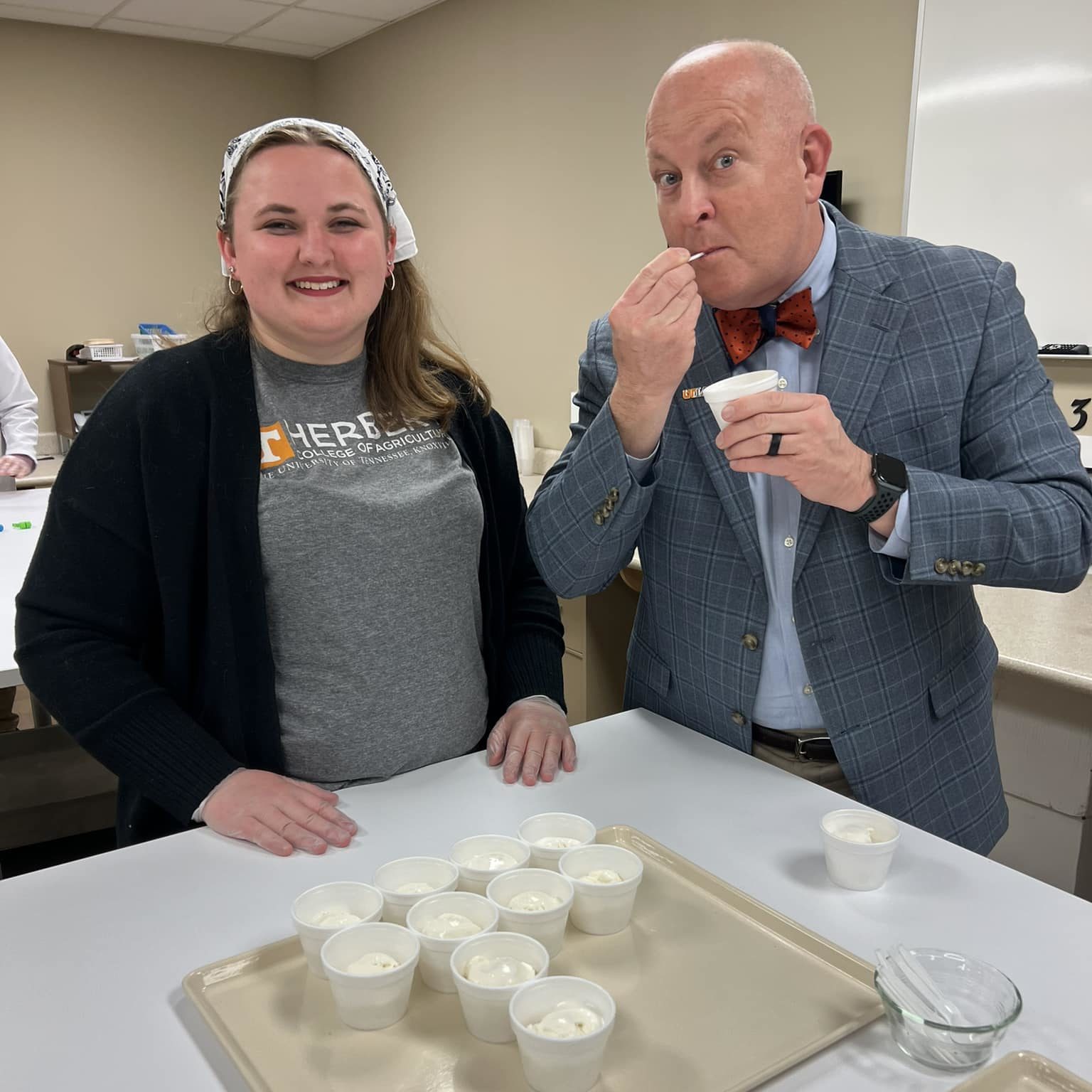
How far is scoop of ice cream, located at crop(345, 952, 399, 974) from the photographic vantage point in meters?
0.89

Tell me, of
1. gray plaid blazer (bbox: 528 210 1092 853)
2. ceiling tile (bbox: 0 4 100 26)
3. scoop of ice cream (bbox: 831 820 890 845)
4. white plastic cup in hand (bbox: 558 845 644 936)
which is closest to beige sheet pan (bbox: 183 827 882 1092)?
white plastic cup in hand (bbox: 558 845 644 936)

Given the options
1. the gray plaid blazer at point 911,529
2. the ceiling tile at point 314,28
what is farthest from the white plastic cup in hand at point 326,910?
the ceiling tile at point 314,28

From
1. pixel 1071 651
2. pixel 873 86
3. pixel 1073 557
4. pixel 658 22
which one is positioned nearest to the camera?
pixel 1073 557

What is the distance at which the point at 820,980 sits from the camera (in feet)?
3.12

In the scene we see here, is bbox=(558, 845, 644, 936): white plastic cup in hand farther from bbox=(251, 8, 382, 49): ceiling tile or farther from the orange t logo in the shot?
bbox=(251, 8, 382, 49): ceiling tile

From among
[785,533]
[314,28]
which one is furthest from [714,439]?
[314,28]

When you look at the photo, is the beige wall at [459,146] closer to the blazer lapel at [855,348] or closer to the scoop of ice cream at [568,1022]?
the blazer lapel at [855,348]

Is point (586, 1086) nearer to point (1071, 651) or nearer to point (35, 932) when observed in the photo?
point (35, 932)

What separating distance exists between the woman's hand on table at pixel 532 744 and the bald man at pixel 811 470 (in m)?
0.19

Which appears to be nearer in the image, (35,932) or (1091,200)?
(35,932)

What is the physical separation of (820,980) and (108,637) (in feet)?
3.28

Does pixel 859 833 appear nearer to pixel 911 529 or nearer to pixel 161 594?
pixel 911 529

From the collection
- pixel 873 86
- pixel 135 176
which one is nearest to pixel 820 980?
pixel 873 86

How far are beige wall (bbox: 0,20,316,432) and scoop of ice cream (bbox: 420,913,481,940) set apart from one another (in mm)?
4893
